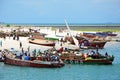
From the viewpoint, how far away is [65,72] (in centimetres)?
4266

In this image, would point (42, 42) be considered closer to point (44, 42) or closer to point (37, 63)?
point (44, 42)

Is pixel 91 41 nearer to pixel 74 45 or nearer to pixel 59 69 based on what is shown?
pixel 74 45

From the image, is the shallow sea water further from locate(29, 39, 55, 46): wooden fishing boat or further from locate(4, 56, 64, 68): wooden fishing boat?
locate(29, 39, 55, 46): wooden fishing boat

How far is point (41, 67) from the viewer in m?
44.4

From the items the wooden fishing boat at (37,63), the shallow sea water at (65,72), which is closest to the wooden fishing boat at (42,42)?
the shallow sea water at (65,72)

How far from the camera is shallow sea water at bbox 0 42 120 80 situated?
39562 millimetres

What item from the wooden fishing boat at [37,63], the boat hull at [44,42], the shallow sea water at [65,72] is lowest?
the shallow sea water at [65,72]

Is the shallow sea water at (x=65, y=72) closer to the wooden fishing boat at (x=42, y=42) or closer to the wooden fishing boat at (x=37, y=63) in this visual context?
the wooden fishing boat at (x=37, y=63)

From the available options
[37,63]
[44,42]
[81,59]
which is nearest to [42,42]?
[44,42]

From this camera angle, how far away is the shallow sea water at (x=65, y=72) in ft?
130

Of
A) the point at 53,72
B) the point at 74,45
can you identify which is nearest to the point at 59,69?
the point at 53,72

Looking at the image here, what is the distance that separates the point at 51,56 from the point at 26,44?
23.8m

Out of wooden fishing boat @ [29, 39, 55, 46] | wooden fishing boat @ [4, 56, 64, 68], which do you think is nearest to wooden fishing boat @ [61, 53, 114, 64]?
wooden fishing boat @ [4, 56, 64, 68]

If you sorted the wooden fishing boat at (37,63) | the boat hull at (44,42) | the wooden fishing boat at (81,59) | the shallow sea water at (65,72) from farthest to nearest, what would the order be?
the boat hull at (44,42) → the wooden fishing boat at (81,59) → the wooden fishing boat at (37,63) → the shallow sea water at (65,72)
